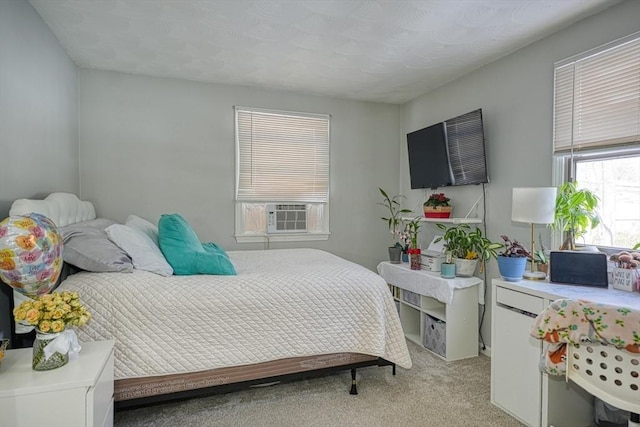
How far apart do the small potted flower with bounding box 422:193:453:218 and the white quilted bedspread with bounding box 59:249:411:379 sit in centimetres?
142

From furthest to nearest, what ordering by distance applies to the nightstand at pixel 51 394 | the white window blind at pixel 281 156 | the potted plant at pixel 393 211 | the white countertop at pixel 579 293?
1. the potted plant at pixel 393 211
2. the white window blind at pixel 281 156
3. the white countertop at pixel 579 293
4. the nightstand at pixel 51 394

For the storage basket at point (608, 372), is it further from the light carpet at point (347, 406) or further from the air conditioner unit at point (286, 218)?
the air conditioner unit at point (286, 218)

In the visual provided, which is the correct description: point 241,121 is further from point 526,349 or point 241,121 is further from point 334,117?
point 526,349

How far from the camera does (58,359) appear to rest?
1344 mm

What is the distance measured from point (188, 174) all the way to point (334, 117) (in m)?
1.78

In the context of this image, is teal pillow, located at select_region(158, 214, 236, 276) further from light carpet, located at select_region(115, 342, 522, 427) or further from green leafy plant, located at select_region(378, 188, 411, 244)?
green leafy plant, located at select_region(378, 188, 411, 244)

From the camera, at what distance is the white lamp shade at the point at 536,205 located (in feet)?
7.19

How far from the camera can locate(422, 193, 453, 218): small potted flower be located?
347cm

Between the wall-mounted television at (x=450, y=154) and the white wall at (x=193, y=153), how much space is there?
64 cm

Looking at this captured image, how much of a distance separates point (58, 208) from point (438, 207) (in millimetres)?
3126

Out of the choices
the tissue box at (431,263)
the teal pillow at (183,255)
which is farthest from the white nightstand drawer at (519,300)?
the teal pillow at (183,255)

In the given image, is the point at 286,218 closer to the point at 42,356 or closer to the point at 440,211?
the point at 440,211

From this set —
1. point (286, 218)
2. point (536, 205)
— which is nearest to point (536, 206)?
point (536, 205)

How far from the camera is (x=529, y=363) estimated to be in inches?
79.2
